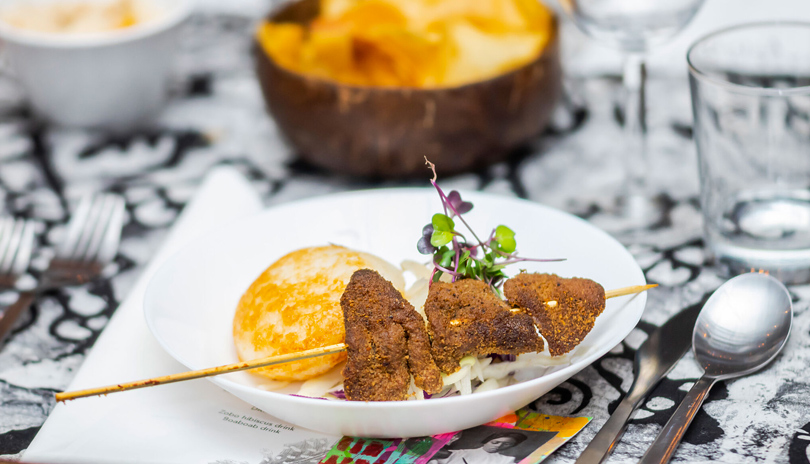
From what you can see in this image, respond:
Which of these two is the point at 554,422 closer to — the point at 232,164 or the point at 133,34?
the point at 232,164

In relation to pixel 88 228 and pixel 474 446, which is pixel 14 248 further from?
pixel 474 446

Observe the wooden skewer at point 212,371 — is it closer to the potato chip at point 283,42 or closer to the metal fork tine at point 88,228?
the metal fork tine at point 88,228

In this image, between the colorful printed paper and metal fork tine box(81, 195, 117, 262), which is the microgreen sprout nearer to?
the colorful printed paper

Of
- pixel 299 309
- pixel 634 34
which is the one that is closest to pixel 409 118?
pixel 634 34

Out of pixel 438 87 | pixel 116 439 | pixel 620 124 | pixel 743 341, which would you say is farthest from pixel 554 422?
pixel 620 124

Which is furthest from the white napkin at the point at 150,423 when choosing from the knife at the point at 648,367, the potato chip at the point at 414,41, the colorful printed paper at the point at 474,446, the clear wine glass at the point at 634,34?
the clear wine glass at the point at 634,34
